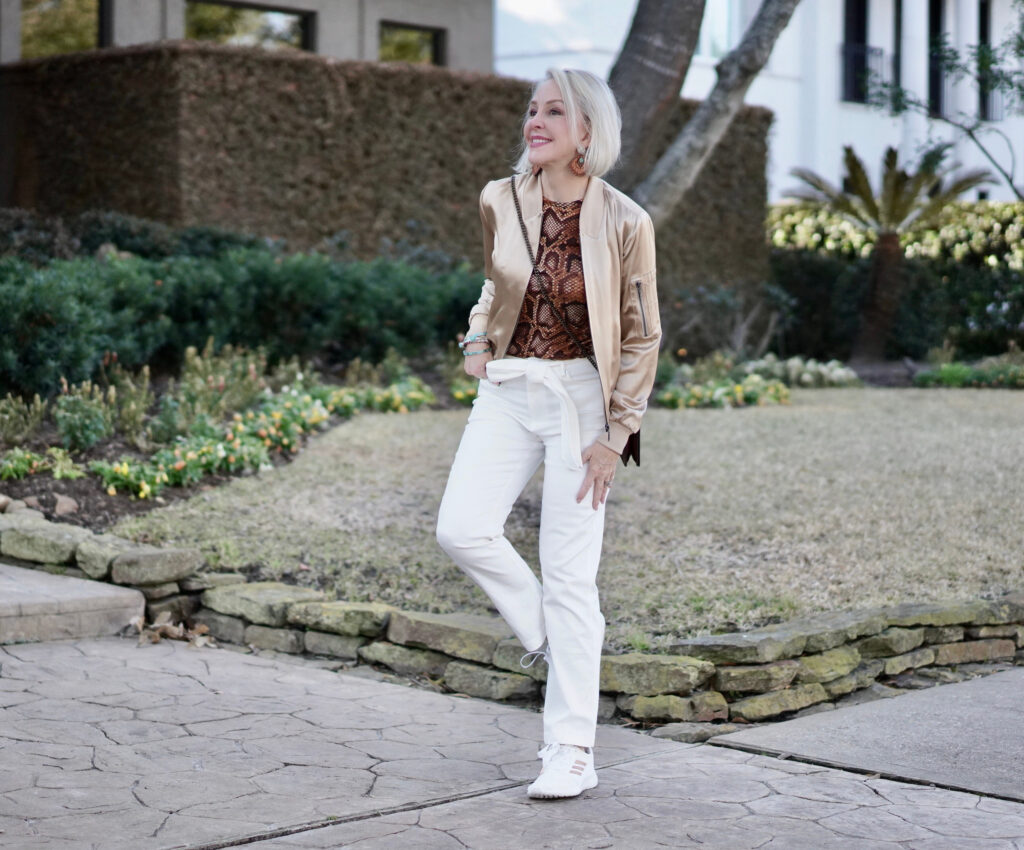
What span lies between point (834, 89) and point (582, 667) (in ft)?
70.3

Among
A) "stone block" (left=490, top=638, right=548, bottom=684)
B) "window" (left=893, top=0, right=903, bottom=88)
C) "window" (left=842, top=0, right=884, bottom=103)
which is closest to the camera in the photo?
"stone block" (left=490, top=638, right=548, bottom=684)

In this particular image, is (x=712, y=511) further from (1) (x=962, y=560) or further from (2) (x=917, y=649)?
(2) (x=917, y=649)

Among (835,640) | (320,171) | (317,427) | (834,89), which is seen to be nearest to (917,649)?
(835,640)

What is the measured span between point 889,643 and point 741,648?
0.75 m

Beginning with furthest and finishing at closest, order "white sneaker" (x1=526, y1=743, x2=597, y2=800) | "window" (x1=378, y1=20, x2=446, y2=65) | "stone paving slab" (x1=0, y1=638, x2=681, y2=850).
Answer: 1. "window" (x1=378, y1=20, x2=446, y2=65)
2. "white sneaker" (x1=526, y1=743, x2=597, y2=800)
3. "stone paving slab" (x1=0, y1=638, x2=681, y2=850)

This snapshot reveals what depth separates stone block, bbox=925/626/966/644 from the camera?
512 centimetres

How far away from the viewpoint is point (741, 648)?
452 centimetres

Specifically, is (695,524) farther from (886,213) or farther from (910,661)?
(886,213)

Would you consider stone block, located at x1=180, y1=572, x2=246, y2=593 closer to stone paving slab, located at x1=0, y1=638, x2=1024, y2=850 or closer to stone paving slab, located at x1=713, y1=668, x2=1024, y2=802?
stone paving slab, located at x1=0, y1=638, x2=1024, y2=850

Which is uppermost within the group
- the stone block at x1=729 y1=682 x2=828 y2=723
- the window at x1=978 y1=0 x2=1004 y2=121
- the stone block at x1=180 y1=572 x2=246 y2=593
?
the window at x1=978 y1=0 x2=1004 y2=121

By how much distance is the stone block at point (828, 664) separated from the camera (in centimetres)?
464

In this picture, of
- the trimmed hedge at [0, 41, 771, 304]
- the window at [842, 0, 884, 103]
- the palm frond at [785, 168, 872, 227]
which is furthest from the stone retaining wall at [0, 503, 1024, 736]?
the window at [842, 0, 884, 103]

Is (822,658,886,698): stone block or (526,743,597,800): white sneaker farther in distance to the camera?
(822,658,886,698): stone block

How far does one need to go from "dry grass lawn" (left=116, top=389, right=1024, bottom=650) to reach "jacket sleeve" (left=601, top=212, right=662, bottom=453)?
4.56 feet
